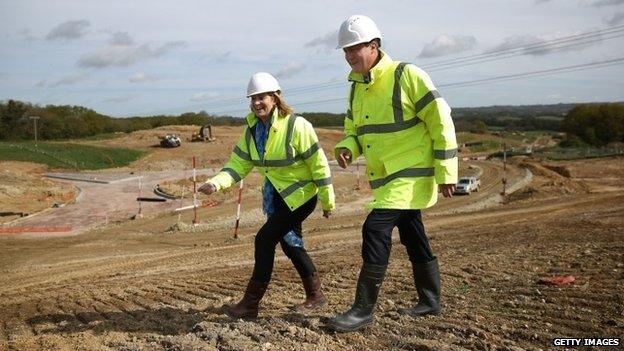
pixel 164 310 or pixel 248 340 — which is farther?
pixel 164 310

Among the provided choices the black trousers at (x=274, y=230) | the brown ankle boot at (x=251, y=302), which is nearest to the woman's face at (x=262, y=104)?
the black trousers at (x=274, y=230)

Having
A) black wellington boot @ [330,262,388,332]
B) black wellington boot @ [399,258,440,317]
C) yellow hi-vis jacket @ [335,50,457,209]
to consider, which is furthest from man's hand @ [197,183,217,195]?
black wellington boot @ [399,258,440,317]

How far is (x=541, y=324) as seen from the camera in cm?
421

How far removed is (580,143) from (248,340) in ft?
261

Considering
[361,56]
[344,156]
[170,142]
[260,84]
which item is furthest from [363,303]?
[170,142]

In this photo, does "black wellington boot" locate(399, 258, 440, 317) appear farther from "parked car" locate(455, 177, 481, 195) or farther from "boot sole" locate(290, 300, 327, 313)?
"parked car" locate(455, 177, 481, 195)

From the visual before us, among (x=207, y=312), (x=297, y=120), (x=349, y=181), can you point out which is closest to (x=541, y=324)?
(x=297, y=120)

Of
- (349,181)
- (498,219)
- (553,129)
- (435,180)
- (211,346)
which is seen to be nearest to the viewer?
(211,346)

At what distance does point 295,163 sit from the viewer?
15.6 ft

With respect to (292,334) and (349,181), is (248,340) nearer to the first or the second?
(292,334)

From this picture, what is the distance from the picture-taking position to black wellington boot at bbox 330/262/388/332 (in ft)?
13.3

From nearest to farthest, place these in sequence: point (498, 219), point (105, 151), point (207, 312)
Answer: point (207, 312)
point (498, 219)
point (105, 151)

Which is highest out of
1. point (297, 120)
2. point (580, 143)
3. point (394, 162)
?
point (297, 120)

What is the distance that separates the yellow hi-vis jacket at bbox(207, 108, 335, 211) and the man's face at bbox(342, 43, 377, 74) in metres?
0.78
